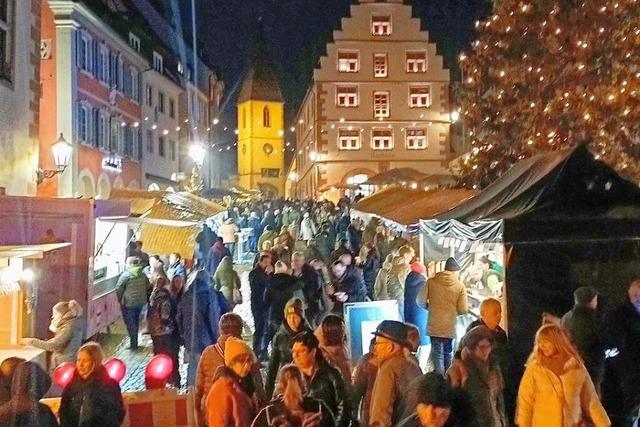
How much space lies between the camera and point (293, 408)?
457 centimetres

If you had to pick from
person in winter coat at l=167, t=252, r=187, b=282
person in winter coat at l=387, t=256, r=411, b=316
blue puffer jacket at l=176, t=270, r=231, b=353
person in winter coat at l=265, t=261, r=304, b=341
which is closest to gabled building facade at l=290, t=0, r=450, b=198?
person in winter coat at l=167, t=252, r=187, b=282

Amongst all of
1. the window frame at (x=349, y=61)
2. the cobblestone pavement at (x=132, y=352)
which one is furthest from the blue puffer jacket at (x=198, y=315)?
the window frame at (x=349, y=61)

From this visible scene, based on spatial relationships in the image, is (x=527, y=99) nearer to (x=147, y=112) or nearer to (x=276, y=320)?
(x=276, y=320)

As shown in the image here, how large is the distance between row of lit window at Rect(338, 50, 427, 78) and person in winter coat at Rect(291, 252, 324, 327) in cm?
3533

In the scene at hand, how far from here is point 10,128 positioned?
1274 cm

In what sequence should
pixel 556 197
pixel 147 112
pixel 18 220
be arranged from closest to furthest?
pixel 556 197 < pixel 18 220 < pixel 147 112

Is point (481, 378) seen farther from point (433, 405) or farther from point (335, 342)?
point (335, 342)

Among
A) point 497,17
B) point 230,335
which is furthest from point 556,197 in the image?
point 497,17

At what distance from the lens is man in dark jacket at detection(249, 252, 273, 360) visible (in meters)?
10.5

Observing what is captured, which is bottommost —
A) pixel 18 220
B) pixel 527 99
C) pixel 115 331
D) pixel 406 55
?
pixel 115 331

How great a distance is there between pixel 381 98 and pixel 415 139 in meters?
3.29

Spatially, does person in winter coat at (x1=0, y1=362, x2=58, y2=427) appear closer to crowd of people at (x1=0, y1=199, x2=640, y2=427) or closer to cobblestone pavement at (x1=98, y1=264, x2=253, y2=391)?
crowd of people at (x1=0, y1=199, x2=640, y2=427)

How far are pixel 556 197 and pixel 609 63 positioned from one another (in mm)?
9454

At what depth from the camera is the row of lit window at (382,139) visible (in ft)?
149
